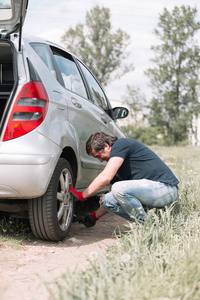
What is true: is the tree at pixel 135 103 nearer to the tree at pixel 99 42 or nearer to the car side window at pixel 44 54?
the tree at pixel 99 42

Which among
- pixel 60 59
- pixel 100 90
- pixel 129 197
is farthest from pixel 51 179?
pixel 100 90

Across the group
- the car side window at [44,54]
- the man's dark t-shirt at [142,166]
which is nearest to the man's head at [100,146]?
the man's dark t-shirt at [142,166]

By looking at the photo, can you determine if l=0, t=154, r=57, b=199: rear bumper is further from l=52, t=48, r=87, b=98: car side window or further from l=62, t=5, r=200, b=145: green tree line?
l=62, t=5, r=200, b=145: green tree line

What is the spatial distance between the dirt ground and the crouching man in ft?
1.21

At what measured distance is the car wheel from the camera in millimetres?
3260

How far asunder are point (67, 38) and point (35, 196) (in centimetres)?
3627

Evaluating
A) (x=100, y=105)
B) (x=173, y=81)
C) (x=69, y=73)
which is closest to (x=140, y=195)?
(x=69, y=73)

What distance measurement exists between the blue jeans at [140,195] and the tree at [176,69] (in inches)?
1164

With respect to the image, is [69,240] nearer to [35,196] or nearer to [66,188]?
[66,188]

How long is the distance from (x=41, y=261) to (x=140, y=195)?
1087 mm

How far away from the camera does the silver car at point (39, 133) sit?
9.88 ft

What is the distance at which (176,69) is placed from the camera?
33.2 m

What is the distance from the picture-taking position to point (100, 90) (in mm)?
5258

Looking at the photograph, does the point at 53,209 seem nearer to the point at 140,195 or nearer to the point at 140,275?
the point at 140,195
